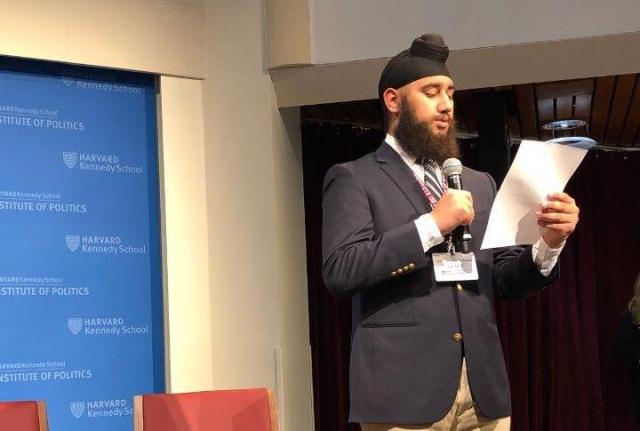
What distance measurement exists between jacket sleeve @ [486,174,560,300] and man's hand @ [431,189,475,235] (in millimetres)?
231

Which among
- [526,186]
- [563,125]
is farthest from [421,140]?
[563,125]

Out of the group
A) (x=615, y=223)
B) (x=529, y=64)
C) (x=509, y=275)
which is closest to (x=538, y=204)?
(x=509, y=275)

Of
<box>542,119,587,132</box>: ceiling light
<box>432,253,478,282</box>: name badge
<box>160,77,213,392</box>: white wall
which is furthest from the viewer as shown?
<box>542,119,587,132</box>: ceiling light

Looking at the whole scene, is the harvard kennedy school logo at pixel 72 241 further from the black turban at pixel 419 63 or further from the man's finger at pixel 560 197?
the man's finger at pixel 560 197

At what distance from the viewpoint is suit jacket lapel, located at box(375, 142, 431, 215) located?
2234 mm

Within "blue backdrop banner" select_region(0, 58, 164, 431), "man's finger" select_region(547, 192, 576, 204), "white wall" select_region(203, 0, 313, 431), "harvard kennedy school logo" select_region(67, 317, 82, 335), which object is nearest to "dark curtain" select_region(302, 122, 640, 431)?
"white wall" select_region(203, 0, 313, 431)

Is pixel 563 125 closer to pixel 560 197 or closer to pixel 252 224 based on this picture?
pixel 252 224

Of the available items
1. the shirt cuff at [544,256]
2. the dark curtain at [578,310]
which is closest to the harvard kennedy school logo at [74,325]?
the dark curtain at [578,310]

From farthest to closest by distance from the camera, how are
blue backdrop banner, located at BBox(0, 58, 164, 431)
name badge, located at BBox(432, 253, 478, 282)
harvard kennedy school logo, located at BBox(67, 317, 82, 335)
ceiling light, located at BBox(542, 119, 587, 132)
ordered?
ceiling light, located at BBox(542, 119, 587, 132) < harvard kennedy school logo, located at BBox(67, 317, 82, 335) < blue backdrop banner, located at BBox(0, 58, 164, 431) < name badge, located at BBox(432, 253, 478, 282)

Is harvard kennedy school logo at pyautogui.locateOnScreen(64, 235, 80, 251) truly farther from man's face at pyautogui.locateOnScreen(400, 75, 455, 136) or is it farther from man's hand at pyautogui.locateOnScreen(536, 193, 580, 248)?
man's hand at pyautogui.locateOnScreen(536, 193, 580, 248)

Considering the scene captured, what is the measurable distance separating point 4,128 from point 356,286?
7.40 ft

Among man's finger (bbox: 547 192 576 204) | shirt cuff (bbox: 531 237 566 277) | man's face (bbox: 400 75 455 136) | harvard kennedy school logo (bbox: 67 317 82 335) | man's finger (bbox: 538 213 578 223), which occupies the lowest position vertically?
harvard kennedy school logo (bbox: 67 317 82 335)

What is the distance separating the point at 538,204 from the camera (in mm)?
2158

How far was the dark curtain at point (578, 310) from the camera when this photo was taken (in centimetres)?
609
